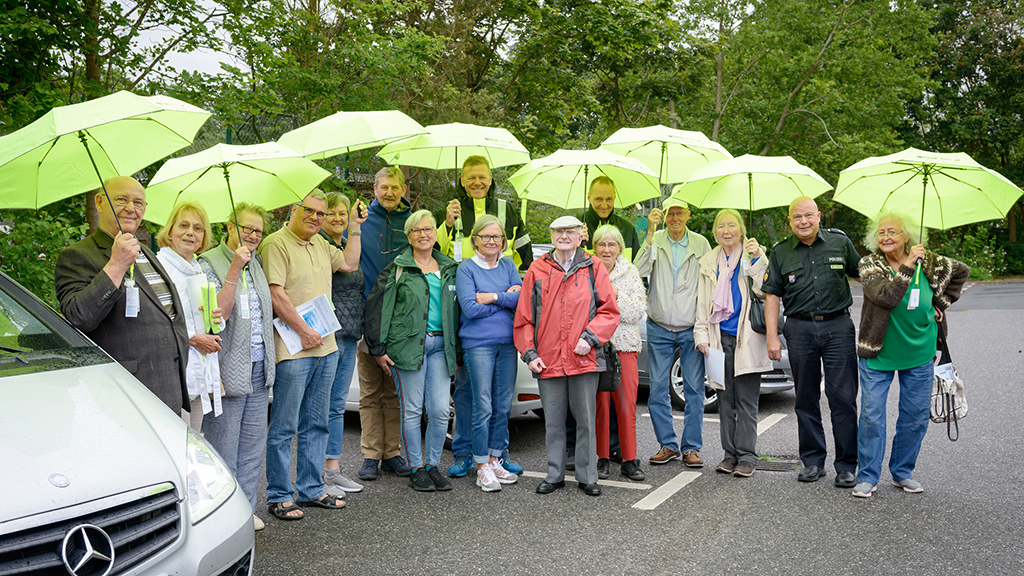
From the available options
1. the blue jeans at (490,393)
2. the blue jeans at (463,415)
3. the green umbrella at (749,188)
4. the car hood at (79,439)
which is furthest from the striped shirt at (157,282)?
the green umbrella at (749,188)

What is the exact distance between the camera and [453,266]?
5777 millimetres

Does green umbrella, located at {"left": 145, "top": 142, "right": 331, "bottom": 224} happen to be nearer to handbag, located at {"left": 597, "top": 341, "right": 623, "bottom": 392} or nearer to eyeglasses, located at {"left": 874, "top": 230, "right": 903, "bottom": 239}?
handbag, located at {"left": 597, "top": 341, "right": 623, "bottom": 392}

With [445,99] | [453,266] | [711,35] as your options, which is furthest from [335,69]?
[711,35]

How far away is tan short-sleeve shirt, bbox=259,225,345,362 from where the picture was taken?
16.1 feet

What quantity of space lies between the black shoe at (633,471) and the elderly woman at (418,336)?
4.33 ft

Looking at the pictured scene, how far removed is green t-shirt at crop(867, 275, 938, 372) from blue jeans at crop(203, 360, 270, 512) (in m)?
4.06

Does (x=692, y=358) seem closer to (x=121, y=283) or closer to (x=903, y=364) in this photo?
(x=903, y=364)

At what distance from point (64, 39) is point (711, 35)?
19.7 m

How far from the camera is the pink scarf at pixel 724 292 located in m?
5.84

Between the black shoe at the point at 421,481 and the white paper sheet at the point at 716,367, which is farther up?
the white paper sheet at the point at 716,367

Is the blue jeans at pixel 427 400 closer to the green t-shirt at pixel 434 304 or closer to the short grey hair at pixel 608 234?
the green t-shirt at pixel 434 304

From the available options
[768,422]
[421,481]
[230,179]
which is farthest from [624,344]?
[230,179]

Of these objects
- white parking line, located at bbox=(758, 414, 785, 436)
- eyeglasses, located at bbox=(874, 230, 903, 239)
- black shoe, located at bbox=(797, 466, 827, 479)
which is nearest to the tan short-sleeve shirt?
black shoe, located at bbox=(797, 466, 827, 479)

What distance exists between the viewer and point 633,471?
5.77 m
